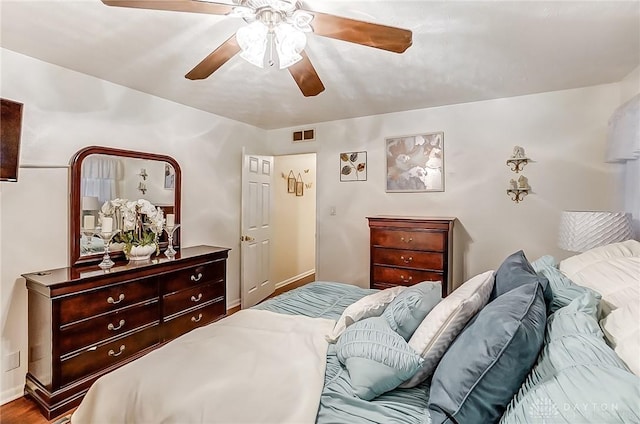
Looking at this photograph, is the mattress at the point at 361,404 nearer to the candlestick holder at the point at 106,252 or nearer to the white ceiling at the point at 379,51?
the white ceiling at the point at 379,51

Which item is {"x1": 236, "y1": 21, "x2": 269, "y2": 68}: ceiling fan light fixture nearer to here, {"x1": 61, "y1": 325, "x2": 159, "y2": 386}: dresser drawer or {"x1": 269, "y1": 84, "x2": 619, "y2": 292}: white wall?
{"x1": 61, "y1": 325, "x2": 159, "y2": 386}: dresser drawer

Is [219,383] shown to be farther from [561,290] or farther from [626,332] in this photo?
[561,290]

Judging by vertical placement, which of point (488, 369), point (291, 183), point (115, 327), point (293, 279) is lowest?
point (293, 279)

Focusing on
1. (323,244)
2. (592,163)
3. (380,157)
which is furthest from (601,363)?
(323,244)

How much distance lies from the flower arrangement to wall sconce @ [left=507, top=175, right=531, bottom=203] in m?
3.38

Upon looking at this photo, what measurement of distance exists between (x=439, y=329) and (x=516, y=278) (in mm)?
480

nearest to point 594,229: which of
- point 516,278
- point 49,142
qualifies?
point 516,278

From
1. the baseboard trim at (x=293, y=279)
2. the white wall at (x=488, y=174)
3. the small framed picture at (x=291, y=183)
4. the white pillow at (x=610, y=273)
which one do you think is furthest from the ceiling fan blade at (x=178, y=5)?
the baseboard trim at (x=293, y=279)

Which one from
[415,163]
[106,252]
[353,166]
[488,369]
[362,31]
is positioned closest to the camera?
[488,369]

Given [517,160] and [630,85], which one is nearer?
[630,85]

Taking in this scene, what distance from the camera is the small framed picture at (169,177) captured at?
324 cm

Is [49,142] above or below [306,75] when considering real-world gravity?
below

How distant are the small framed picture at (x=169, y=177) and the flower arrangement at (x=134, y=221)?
12.0 inches

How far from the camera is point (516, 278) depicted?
1427 millimetres
